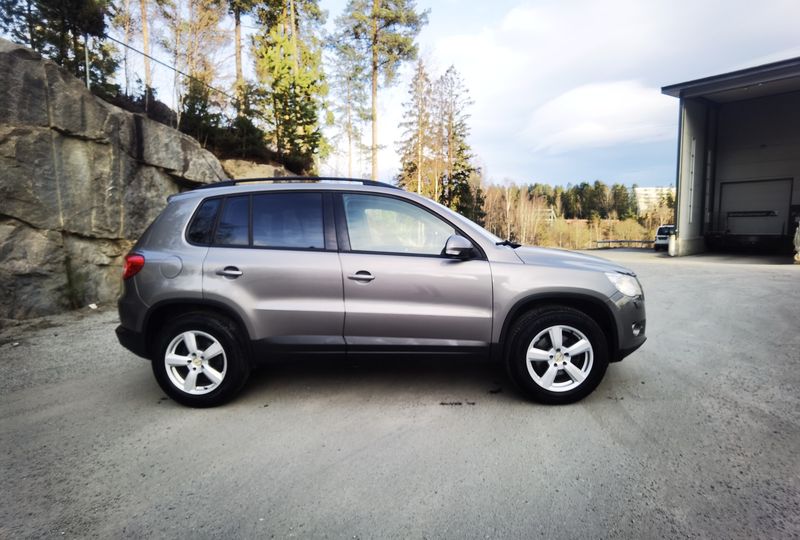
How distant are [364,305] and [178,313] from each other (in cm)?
156

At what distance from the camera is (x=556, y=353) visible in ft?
10.8

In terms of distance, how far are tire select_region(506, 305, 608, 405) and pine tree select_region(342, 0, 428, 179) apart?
2165 cm

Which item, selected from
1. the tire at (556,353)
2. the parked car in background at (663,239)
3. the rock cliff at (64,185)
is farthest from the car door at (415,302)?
the parked car in background at (663,239)

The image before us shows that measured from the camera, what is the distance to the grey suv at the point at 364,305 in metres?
3.27

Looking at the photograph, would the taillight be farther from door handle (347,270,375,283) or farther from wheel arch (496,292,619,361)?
wheel arch (496,292,619,361)

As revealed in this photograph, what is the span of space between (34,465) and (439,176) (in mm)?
28921

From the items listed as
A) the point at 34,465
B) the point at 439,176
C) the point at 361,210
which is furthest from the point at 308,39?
the point at 34,465

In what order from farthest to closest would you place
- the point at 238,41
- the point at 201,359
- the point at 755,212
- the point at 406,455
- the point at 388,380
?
the point at 755,212 < the point at 238,41 < the point at 388,380 < the point at 201,359 < the point at 406,455

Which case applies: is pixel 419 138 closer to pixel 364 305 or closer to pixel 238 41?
pixel 238 41

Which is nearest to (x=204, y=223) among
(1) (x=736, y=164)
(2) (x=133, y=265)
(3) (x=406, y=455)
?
(2) (x=133, y=265)

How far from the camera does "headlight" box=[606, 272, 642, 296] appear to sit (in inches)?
133

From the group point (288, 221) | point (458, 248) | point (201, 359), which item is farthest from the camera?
point (288, 221)

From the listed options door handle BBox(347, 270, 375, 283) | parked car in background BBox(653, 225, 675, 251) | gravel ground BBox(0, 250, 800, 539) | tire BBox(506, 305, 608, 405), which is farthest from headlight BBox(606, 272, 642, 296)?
parked car in background BBox(653, 225, 675, 251)

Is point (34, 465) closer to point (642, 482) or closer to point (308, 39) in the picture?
point (642, 482)
